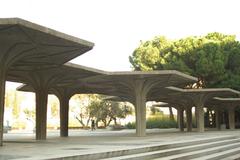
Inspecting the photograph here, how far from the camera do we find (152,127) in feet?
176

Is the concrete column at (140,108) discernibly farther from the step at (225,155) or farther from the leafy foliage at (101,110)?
the leafy foliage at (101,110)

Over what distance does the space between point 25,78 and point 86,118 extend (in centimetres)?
3784

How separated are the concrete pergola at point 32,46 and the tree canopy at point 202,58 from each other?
85.0 ft

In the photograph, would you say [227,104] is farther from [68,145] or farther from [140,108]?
[68,145]

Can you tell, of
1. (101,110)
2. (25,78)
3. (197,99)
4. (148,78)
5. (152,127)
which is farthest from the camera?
(101,110)

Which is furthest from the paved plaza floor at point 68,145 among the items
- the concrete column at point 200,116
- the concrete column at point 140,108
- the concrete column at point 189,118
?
the concrete column at point 189,118

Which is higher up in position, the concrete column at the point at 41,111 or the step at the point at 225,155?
the concrete column at the point at 41,111

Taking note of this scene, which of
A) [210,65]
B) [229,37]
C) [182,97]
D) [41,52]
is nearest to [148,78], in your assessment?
[41,52]

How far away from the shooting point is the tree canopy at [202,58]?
44.0 metres

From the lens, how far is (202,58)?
43875 mm

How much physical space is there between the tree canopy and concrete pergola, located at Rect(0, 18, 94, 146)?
85.0 ft

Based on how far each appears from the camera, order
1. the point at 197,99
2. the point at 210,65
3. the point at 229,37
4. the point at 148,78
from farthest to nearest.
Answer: the point at 229,37 < the point at 210,65 < the point at 197,99 < the point at 148,78

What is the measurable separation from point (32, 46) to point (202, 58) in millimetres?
29989

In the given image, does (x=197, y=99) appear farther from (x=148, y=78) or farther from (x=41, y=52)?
(x=41, y=52)
